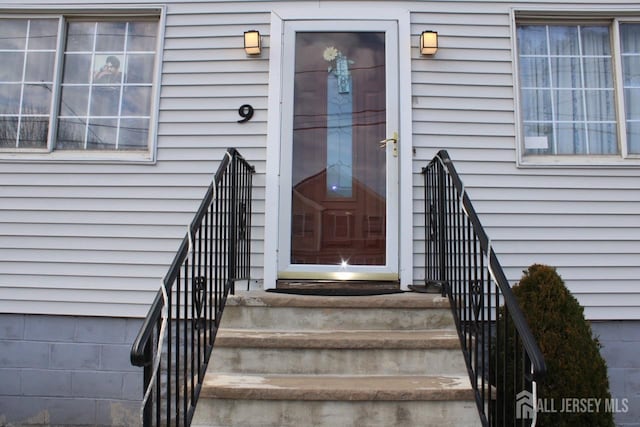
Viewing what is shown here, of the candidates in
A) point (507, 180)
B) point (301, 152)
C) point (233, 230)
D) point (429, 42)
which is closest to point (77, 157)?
point (233, 230)

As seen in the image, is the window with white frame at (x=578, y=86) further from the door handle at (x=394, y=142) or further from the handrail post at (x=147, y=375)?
the handrail post at (x=147, y=375)

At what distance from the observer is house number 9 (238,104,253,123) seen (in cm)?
363

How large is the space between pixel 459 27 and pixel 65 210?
10.9ft

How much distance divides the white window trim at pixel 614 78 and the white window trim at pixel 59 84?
2736 mm

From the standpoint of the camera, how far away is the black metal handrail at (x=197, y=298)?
1938 mm

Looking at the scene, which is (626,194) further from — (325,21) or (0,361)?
(0,361)

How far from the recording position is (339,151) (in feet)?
12.0

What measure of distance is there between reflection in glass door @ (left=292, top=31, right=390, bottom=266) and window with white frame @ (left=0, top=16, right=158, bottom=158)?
1.24 meters

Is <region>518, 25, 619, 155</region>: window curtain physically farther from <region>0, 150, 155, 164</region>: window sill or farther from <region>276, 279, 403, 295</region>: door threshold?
<region>0, 150, 155, 164</region>: window sill

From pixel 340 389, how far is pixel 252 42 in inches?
101

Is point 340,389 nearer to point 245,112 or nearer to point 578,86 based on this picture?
point 245,112

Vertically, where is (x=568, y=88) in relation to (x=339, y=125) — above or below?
above

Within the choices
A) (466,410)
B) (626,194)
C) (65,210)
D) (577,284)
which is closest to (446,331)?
(466,410)

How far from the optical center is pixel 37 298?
3.57 metres
